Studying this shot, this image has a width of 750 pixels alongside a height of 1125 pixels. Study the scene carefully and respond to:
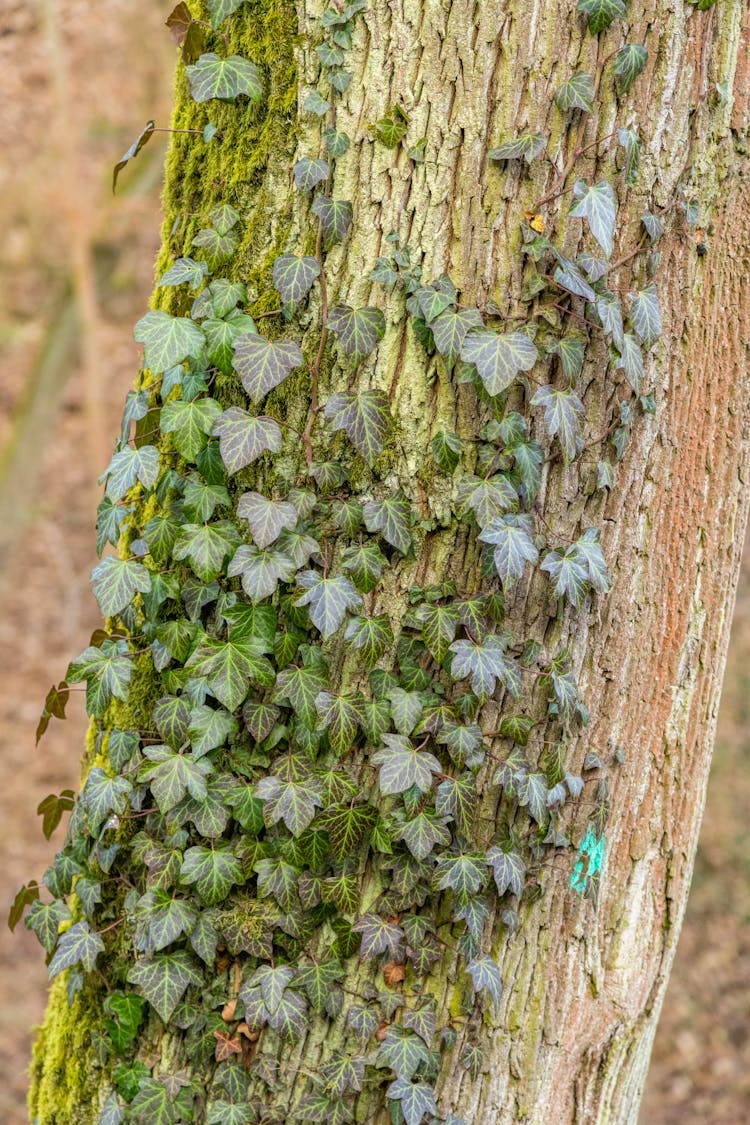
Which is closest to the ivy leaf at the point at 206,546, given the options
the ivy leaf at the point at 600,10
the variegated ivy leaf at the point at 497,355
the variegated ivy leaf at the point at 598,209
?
the variegated ivy leaf at the point at 497,355

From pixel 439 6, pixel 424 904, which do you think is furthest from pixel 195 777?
pixel 439 6

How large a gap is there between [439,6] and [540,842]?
4.16 ft

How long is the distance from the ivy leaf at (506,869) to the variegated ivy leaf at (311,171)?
104 cm

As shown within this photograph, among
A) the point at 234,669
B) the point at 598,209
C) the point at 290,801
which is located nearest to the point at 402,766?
the point at 290,801

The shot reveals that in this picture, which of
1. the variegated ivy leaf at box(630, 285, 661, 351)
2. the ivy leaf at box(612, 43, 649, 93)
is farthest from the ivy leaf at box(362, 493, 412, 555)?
the ivy leaf at box(612, 43, 649, 93)

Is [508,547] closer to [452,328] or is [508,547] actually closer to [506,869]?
[452,328]

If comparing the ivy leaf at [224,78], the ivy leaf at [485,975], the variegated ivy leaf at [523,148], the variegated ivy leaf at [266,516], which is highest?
the ivy leaf at [224,78]

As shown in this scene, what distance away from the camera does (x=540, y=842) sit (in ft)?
4.89

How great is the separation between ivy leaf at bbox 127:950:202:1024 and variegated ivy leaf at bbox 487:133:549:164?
1.29 metres

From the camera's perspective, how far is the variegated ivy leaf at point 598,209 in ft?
4.28

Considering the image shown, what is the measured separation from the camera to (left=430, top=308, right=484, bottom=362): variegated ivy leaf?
133cm

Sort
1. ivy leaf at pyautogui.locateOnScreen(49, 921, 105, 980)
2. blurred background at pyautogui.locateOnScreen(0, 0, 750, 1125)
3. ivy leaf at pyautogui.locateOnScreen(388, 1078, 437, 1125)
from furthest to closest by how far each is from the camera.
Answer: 1. blurred background at pyautogui.locateOnScreen(0, 0, 750, 1125)
2. ivy leaf at pyautogui.locateOnScreen(49, 921, 105, 980)
3. ivy leaf at pyautogui.locateOnScreen(388, 1078, 437, 1125)

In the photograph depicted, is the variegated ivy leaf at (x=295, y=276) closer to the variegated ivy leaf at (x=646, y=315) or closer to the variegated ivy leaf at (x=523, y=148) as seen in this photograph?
the variegated ivy leaf at (x=523, y=148)

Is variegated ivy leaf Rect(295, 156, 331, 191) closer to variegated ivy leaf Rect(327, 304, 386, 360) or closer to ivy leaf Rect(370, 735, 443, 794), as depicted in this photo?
variegated ivy leaf Rect(327, 304, 386, 360)
